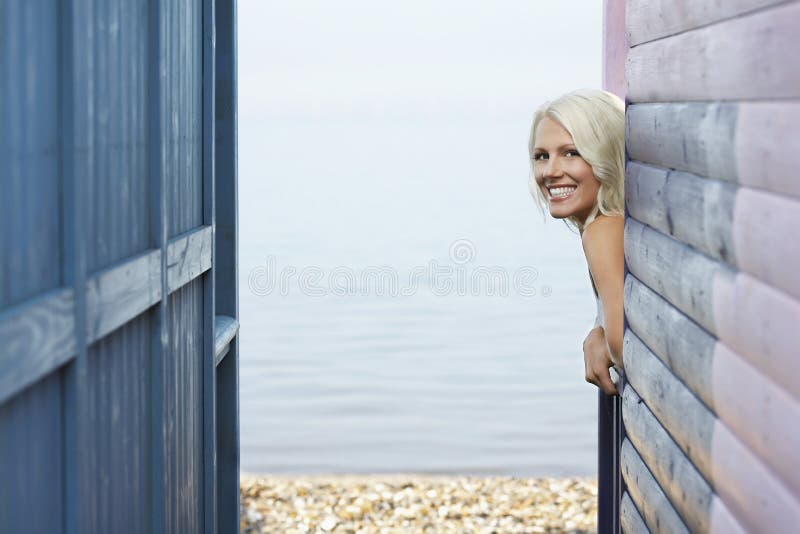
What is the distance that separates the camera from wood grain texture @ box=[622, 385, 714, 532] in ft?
9.07

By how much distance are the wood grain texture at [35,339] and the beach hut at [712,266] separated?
1.26 m

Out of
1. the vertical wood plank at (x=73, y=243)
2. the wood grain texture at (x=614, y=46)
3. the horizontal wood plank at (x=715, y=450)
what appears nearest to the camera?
the horizontal wood plank at (x=715, y=450)

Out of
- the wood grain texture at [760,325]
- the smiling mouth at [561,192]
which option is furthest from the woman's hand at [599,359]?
the wood grain texture at [760,325]

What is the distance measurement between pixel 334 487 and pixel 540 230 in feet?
47.8

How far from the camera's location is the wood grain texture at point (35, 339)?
1.91m

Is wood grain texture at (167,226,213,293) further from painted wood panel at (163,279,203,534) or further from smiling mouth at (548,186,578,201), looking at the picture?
smiling mouth at (548,186,578,201)

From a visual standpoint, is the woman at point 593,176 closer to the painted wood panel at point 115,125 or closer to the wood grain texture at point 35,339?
the painted wood panel at point 115,125

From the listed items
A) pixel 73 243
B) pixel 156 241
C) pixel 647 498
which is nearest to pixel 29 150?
pixel 73 243

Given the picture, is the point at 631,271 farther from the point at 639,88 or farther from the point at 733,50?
the point at 733,50

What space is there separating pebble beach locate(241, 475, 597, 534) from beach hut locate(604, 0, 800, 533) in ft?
12.9

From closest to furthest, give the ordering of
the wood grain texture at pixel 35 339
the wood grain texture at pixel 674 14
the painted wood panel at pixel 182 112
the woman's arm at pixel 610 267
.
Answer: the wood grain texture at pixel 35 339
the wood grain texture at pixel 674 14
the painted wood panel at pixel 182 112
the woman's arm at pixel 610 267

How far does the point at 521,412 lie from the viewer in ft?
36.0

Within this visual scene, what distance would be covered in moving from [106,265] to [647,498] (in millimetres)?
1705

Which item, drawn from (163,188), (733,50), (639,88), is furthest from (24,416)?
(639,88)
